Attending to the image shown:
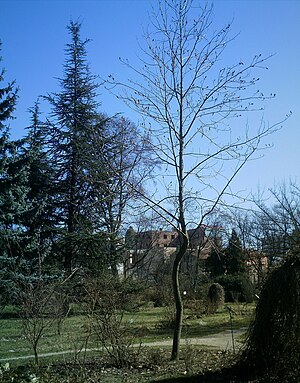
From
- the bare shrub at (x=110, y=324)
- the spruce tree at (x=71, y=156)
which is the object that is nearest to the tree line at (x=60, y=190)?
the spruce tree at (x=71, y=156)

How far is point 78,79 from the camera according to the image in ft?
92.0

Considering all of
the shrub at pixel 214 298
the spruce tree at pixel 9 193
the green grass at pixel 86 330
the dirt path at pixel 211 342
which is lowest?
the dirt path at pixel 211 342

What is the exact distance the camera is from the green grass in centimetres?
1186

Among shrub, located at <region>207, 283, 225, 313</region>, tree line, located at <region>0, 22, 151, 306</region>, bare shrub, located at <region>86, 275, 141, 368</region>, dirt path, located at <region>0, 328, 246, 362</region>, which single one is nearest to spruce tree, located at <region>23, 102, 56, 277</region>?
tree line, located at <region>0, 22, 151, 306</region>

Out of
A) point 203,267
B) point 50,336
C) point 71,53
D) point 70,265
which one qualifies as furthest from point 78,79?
point 203,267

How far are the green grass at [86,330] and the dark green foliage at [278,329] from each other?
3.05 m

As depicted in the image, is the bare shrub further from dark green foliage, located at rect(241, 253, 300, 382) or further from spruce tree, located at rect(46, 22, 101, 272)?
spruce tree, located at rect(46, 22, 101, 272)

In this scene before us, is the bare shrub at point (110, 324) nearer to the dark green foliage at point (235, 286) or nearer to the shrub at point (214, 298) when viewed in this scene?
the shrub at point (214, 298)

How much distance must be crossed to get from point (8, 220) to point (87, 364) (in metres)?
13.5

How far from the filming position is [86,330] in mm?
9789

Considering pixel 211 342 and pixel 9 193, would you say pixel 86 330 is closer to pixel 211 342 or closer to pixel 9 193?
pixel 211 342

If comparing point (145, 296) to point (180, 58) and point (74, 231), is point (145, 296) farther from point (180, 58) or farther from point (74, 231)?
point (180, 58)

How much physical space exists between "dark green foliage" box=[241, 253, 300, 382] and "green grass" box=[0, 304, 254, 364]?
3.05 m

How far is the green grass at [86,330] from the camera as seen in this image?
11865 millimetres
